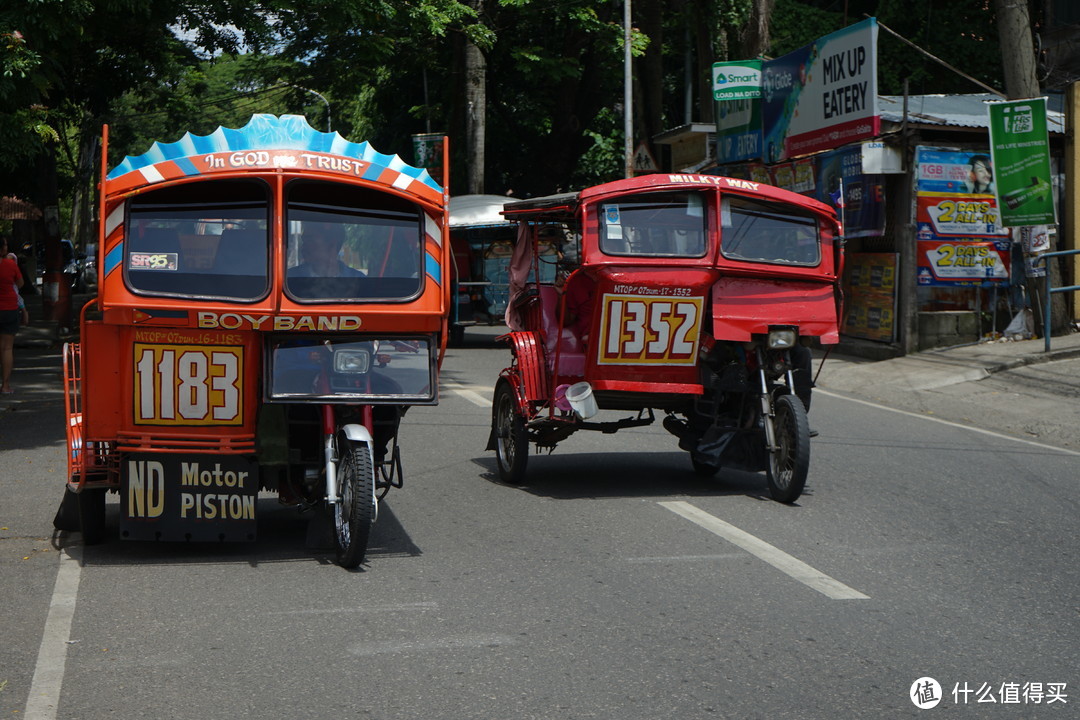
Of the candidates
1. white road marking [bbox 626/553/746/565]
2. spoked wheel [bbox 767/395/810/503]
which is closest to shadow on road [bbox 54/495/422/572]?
white road marking [bbox 626/553/746/565]

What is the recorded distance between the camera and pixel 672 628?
5.76m

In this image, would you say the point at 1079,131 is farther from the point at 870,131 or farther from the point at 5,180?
the point at 5,180

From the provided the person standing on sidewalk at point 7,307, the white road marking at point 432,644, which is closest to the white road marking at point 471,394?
the person standing on sidewalk at point 7,307

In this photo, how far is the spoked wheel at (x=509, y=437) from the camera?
965 centimetres

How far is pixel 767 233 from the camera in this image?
9.34 m

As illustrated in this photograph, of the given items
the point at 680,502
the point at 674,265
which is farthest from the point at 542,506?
the point at 674,265

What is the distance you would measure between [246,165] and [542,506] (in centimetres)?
329

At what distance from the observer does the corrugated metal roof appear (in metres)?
19.9

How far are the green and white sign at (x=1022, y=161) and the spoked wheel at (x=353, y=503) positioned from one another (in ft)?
43.0

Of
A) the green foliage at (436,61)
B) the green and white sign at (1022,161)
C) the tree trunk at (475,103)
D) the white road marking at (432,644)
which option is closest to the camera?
the white road marking at (432,644)

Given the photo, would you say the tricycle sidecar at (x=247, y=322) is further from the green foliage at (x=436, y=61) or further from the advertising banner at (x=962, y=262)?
the advertising banner at (x=962, y=262)

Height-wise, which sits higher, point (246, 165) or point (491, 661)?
point (246, 165)

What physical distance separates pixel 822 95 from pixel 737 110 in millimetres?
3951

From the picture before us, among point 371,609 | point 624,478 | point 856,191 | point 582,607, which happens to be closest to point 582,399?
point 624,478
